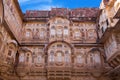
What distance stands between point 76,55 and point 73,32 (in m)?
3.62

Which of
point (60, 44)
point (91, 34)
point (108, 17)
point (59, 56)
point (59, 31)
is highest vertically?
point (108, 17)

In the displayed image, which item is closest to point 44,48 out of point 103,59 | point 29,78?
point 29,78

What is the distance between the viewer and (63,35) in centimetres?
2064

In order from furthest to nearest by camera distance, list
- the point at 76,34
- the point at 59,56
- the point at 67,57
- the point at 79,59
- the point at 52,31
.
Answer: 1. the point at 76,34
2. the point at 52,31
3. the point at 79,59
4. the point at 59,56
5. the point at 67,57

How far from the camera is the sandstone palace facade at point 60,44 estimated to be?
Answer: 54.5 feet

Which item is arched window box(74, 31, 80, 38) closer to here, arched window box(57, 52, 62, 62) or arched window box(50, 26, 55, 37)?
arched window box(50, 26, 55, 37)

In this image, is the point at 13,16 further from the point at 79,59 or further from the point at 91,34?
the point at 91,34

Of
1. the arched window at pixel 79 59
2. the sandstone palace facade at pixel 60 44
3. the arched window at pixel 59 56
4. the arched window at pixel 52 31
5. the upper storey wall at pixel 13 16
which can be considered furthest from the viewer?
the arched window at pixel 52 31

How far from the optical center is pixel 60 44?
19797 mm

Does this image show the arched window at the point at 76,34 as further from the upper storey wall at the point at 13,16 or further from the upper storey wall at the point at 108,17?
the upper storey wall at the point at 13,16

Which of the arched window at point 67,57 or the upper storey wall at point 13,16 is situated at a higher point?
the upper storey wall at point 13,16

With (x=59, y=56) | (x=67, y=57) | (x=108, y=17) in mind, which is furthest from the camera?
(x=59, y=56)

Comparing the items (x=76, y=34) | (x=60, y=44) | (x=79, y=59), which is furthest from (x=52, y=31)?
(x=79, y=59)

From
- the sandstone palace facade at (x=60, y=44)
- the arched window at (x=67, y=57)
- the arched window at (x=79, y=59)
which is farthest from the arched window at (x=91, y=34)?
the arched window at (x=67, y=57)
